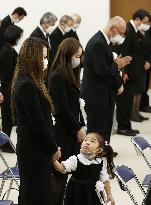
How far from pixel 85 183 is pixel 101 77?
7.11ft

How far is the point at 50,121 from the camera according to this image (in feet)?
13.5

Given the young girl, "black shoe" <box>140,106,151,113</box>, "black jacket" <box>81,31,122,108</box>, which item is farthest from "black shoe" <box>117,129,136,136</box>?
the young girl

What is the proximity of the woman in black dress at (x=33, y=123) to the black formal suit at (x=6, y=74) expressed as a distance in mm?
3065

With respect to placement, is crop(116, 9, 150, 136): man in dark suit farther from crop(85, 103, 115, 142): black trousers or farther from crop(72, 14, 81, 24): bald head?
crop(72, 14, 81, 24): bald head

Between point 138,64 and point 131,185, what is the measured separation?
278cm

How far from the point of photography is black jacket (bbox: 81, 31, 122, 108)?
6301 mm

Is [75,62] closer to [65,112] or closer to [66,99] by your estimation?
[66,99]

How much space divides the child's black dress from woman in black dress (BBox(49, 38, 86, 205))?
0.42 metres

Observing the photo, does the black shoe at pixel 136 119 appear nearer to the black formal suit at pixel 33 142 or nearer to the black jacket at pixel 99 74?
the black jacket at pixel 99 74

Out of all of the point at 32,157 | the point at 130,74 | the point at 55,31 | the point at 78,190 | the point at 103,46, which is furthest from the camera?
the point at 55,31

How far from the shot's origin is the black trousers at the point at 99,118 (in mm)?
6508

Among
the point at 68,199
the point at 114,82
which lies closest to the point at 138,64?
the point at 114,82

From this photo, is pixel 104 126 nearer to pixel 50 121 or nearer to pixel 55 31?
pixel 50 121

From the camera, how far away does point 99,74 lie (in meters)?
6.35
